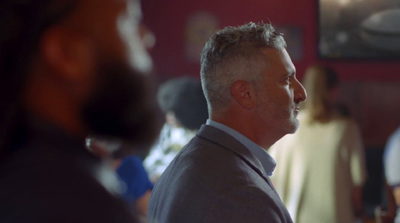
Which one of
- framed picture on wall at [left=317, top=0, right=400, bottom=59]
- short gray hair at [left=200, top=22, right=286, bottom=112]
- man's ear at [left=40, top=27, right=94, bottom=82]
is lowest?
framed picture on wall at [left=317, top=0, right=400, bottom=59]

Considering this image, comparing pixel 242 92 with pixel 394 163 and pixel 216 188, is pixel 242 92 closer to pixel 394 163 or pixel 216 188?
pixel 216 188

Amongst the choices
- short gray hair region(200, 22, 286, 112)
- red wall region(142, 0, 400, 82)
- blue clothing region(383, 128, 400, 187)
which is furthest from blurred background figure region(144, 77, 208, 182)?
red wall region(142, 0, 400, 82)

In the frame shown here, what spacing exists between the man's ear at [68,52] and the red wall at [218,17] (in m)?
6.04

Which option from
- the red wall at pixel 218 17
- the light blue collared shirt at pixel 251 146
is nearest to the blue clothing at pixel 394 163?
the light blue collared shirt at pixel 251 146

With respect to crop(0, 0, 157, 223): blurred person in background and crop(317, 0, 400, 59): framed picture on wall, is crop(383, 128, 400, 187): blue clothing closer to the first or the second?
crop(0, 0, 157, 223): blurred person in background

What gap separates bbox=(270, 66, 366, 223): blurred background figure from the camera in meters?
3.20

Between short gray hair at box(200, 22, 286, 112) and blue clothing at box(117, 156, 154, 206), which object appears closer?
short gray hair at box(200, 22, 286, 112)

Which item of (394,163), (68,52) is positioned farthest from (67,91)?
(394,163)

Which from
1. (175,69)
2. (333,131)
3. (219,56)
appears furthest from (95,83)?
(175,69)

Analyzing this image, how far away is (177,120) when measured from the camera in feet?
10.3

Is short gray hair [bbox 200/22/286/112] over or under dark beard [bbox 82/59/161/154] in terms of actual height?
under

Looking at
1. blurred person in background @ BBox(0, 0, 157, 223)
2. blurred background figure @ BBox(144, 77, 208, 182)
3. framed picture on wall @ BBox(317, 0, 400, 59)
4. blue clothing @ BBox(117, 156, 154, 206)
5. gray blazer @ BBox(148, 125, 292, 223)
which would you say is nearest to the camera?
blurred person in background @ BBox(0, 0, 157, 223)

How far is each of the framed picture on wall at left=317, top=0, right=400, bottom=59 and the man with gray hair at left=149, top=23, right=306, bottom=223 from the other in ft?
17.6

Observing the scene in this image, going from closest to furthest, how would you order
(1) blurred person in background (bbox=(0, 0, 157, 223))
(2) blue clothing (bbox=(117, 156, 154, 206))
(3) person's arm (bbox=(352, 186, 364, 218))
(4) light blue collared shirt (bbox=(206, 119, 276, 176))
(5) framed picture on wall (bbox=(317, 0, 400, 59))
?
1. (1) blurred person in background (bbox=(0, 0, 157, 223))
2. (4) light blue collared shirt (bbox=(206, 119, 276, 176))
3. (2) blue clothing (bbox=(117, 156, 154, 206))
4. (3) person's arm (bbox=(352, 186, 364, 218))
5. (5) framed picture on wall (bbox=(317, 0, 400, 59))
